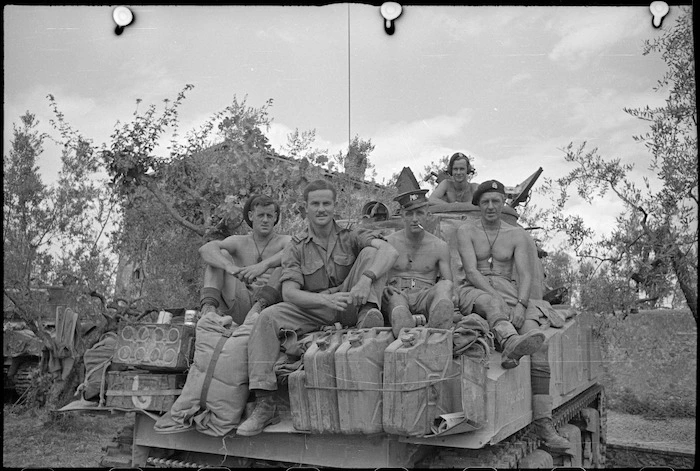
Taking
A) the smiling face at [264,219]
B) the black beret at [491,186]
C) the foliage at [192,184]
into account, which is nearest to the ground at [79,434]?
the foliage at [192,184]

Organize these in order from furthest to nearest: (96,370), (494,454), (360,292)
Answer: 1. (96,370)
2. (494,454)
3. (360,292)

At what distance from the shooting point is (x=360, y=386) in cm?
448

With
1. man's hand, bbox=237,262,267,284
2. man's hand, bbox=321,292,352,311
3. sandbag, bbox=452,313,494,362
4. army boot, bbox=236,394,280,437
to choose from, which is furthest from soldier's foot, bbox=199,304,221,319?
sandbag, bbox=452,313,494,362

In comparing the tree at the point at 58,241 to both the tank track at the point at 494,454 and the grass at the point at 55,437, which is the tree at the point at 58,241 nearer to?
the grass at the point at 55,437

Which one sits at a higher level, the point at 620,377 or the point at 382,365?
the point at 382,365

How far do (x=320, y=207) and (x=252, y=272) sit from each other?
95 centimetres

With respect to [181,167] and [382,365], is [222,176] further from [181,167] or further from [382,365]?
[382,365]

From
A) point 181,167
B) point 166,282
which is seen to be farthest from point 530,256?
point 166,282

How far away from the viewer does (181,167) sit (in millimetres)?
9922

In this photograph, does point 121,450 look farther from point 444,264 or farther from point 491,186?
point 491,186

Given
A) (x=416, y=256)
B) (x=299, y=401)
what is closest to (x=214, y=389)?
(x=299, y=401)

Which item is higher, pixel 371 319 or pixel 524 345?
pixel 371 319

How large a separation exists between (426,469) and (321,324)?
118 centimetres

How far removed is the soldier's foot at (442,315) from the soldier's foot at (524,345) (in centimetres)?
43
